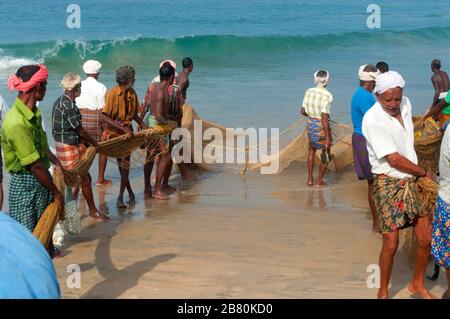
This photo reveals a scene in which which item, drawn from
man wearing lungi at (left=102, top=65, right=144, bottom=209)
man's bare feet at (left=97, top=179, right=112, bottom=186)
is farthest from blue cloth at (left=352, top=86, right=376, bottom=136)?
man's bare feet at (left=97, top=179, right=112, bottom=186)

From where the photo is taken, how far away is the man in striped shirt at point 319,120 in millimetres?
9648

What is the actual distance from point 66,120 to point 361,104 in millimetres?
2663

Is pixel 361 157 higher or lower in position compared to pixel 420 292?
higher

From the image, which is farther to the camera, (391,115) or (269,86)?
(269,86)

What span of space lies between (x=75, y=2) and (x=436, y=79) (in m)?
30.5

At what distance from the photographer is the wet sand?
604 cm

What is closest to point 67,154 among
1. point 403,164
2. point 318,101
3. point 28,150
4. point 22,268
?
point 28,150

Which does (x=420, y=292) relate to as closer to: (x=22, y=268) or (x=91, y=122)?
(x=22, y=268)

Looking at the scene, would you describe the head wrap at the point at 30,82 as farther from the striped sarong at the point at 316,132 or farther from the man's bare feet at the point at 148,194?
the striped sarong at the point at 316,132

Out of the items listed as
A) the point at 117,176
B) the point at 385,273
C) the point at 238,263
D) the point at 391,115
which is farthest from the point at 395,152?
the point at 117,176

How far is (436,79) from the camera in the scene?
37.9ft

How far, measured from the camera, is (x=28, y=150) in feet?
17.6
